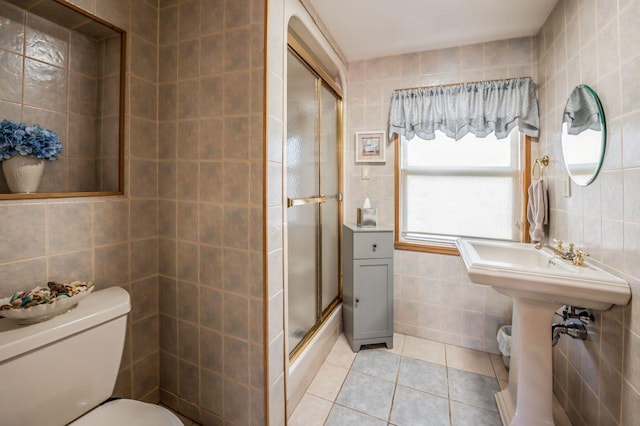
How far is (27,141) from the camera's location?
1.01 metres

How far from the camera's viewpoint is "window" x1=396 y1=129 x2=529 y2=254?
6.72 feet

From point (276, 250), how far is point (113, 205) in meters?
0.81

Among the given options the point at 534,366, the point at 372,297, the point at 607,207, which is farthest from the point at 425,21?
the point at 534,366

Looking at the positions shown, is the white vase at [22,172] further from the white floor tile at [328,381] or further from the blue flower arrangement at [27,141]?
the white floor tile at [328,381]

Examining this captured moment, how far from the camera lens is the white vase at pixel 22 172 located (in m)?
0.98

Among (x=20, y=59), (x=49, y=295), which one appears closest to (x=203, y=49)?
(x=20, y=59)

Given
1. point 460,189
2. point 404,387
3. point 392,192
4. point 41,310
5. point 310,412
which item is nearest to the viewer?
point 41,310

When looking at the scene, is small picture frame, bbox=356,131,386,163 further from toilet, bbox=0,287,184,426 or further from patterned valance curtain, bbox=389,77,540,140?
toilet, bbox=0,287,184,426

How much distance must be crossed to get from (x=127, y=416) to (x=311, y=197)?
1369 mm

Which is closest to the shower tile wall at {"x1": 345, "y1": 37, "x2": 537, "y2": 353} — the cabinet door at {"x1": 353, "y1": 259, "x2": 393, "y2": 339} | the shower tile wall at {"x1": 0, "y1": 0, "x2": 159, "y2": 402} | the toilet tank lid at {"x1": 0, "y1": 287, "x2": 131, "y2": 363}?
the cabinet door at {"x1": 353, "y1": 259, "x2": 393, "y2": 339}

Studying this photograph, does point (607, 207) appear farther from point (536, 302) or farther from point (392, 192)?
point (392, 192)

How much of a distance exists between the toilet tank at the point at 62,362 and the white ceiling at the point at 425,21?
200cm

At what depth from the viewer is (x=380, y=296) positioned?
2.06 meters

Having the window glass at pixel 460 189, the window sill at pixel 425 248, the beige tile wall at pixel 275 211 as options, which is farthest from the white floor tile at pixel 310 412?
the window glass at pixel 460 189
